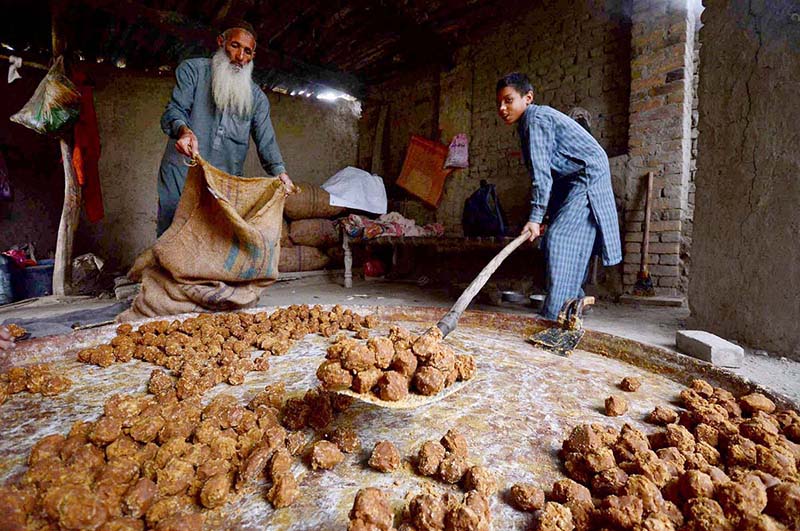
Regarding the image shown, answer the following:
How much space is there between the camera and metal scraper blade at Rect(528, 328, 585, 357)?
1717 millimetres

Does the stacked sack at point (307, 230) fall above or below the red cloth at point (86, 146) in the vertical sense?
below

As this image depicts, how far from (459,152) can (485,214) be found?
135 cm

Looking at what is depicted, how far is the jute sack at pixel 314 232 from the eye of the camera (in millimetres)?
5703

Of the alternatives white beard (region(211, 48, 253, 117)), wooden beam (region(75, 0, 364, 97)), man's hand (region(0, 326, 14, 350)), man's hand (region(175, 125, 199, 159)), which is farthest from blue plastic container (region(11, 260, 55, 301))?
man's hand (region(0, 326, 14, 350))

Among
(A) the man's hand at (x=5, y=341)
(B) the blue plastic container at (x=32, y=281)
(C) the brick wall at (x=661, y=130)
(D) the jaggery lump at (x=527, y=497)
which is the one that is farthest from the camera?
(B) the blue plastic container at (x=32, y=281)

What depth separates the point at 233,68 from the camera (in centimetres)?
296

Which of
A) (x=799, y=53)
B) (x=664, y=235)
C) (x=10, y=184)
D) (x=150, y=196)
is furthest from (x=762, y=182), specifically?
(x=10, y=184)

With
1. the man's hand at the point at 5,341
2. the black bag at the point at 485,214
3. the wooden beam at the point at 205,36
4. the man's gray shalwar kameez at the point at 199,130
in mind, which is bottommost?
the man's hand at the point at 5,341

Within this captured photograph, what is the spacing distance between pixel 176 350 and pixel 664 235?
4.31 metres

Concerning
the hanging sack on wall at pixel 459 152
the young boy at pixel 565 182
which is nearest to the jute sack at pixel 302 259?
the hanging sack on wall at pixel 459 152

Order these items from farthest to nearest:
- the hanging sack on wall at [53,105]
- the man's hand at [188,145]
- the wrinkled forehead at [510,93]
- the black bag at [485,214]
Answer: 1. the black bag at [485,214]
2. the hanging sack on wall at [53,105]
3. the wrinkled forehead at [510,93]
4. the man's hand at [188,145]

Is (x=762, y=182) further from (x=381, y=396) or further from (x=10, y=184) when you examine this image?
(x=10, y=184)

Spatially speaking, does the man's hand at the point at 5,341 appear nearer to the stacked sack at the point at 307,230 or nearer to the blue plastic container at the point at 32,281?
the blue plastic container at the point at 32,281

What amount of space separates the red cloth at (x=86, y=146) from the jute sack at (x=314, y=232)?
7.90 ft
